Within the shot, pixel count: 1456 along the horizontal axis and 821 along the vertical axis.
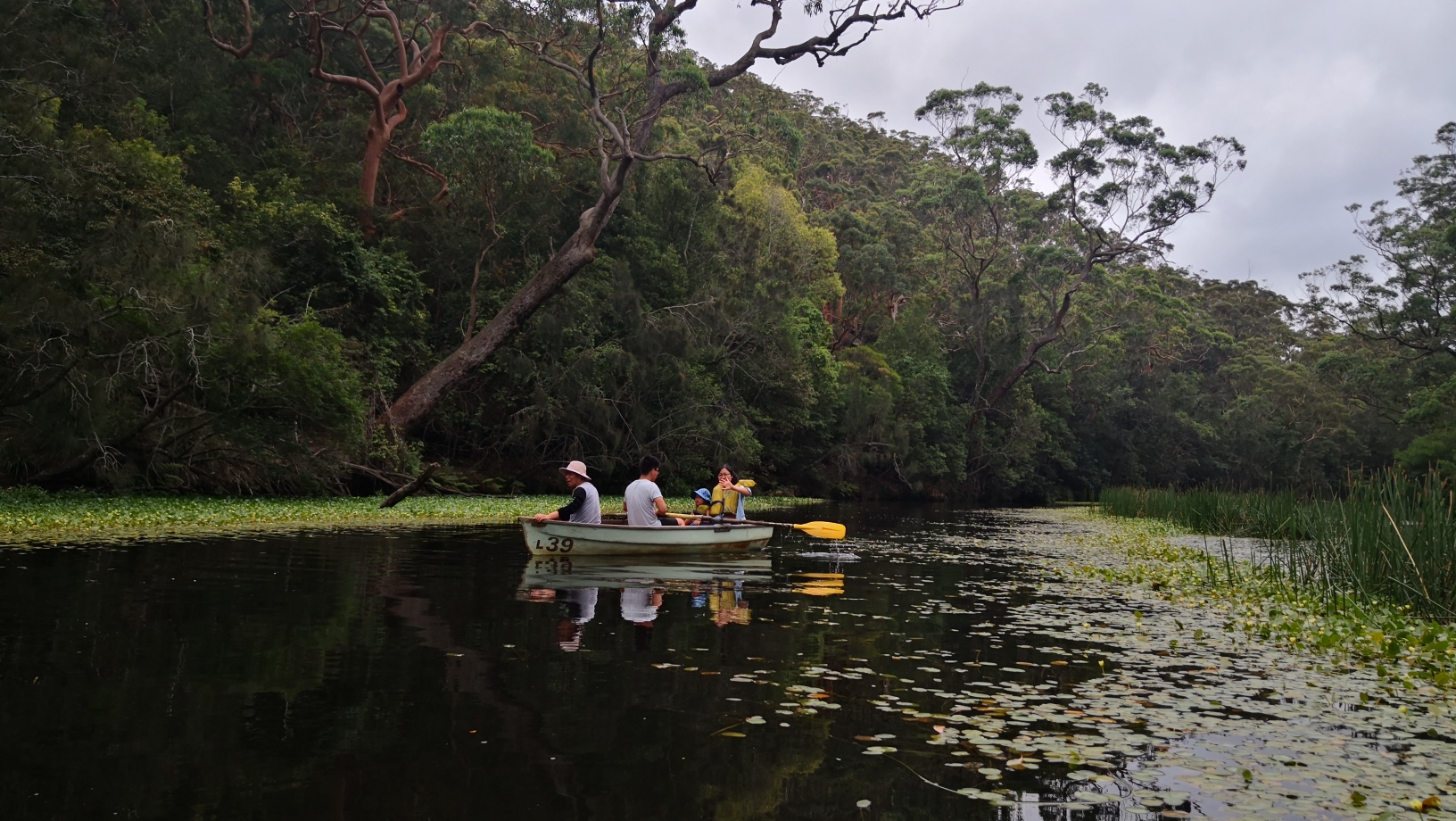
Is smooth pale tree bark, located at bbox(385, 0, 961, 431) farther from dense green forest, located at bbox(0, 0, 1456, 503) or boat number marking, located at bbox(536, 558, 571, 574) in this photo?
boat number marking, located at bbox(536, 558, 571, 574)

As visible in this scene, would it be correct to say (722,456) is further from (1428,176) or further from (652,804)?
(1428,176)

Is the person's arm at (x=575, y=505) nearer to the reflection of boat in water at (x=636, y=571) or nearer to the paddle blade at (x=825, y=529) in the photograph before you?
the reflection of boat in water at (x=636, y=571)

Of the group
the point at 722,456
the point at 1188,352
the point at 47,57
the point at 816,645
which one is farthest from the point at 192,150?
the point at 1188,352

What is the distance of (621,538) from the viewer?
1164 centimetres

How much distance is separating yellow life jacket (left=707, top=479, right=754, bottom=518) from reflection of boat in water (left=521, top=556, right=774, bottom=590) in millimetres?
1756

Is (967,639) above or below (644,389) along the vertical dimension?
below

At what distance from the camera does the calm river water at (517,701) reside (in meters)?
3.64

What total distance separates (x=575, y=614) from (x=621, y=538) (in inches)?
156

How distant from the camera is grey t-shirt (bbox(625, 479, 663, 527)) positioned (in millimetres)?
12180

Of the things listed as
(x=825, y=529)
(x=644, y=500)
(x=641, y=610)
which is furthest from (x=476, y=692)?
(x=825, y=529)

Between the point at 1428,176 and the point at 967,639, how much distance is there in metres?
40.3

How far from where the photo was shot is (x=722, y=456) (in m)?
28.5

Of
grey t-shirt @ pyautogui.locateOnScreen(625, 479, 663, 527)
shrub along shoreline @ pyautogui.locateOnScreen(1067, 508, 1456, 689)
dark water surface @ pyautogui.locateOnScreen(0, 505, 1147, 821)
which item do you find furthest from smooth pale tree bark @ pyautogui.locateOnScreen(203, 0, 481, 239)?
shrub along shoreline @ pyautogui.locateOnScreen(1067, 508, 1456, 689)

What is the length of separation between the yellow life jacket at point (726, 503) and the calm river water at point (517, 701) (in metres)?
5.27
